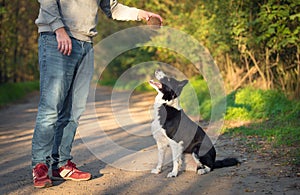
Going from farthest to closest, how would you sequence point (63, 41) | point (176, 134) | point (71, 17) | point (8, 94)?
point (8, 94), point (176, 134), point (71, 17), point (63, 41)

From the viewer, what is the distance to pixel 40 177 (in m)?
4.72

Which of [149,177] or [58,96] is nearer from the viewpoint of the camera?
[58,96]

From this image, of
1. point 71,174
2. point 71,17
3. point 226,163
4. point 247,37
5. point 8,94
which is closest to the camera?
point 71,17

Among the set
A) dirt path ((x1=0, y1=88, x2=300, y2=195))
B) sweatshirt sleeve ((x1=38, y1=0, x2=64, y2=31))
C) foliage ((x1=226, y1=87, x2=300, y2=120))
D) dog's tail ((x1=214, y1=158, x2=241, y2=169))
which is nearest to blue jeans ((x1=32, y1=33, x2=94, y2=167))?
sweatshirt sleeve ((x1=38, y1=0, x2=64, y2=31))

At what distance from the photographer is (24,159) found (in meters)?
6.46

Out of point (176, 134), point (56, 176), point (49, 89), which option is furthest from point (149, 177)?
point (49, 89)

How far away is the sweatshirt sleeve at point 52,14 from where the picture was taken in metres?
4.60

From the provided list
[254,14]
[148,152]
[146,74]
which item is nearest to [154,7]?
[146,74]

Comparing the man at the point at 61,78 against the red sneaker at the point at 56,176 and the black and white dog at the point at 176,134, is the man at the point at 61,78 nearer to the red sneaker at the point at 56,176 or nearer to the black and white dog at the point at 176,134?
the red sneaker at the point at 56,176

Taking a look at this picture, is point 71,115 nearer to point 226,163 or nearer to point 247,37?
point 226,163

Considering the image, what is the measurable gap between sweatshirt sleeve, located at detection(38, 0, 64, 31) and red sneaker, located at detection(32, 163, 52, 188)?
4.46 ft

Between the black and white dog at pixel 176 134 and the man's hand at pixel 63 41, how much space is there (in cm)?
141

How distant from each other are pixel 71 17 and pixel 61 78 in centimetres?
63

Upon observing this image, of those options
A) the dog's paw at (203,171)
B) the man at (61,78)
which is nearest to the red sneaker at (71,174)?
the man at (61,78)
